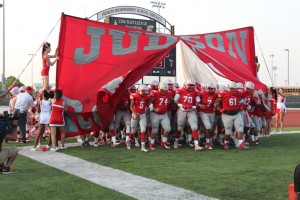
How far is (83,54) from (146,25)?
11.7 m

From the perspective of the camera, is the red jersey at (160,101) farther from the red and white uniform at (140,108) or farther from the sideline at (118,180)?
the sideline at (118,180)

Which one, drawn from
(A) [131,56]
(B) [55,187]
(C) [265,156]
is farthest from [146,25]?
(B) [55,187]

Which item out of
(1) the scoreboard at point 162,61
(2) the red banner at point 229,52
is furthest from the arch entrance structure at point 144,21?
(2) the red banner at point 229,52

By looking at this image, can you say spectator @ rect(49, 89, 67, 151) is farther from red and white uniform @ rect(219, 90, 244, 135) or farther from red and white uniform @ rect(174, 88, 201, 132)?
red and white uniform @ rect(219, 90, 244, 135)

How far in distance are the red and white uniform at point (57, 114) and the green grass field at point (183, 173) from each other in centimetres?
73

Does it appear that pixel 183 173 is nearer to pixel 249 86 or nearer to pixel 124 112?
pixel 124 112

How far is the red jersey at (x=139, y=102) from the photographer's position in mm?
9273

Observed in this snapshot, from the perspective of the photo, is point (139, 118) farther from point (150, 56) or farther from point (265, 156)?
point (265, 156)

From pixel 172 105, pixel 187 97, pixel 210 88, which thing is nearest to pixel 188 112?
pixel 187 97

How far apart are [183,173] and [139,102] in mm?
3249

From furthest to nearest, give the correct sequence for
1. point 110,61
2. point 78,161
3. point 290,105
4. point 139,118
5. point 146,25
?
point 290,105
point 146,25
point 110,61
point 139,118
point 78,161

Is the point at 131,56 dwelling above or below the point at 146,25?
below

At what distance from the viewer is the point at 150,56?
10.2m

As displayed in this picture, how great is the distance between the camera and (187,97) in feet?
30.8
